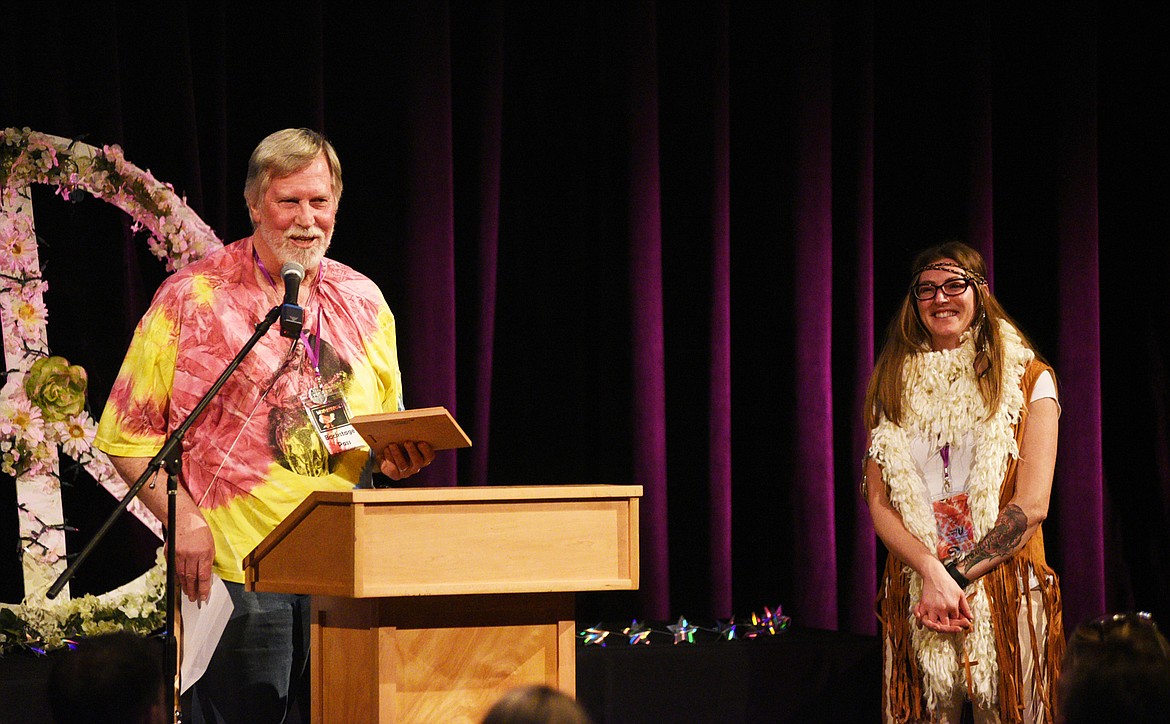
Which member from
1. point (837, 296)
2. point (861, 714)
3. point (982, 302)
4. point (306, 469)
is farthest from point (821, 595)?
point (306, 469)

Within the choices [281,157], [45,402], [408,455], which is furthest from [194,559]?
[45,402]

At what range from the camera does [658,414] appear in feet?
14.9

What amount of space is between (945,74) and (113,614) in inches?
132

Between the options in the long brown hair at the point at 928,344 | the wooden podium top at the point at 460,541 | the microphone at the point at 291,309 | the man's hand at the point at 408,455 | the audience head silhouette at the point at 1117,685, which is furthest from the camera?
the long brown hair at the point at 928,344

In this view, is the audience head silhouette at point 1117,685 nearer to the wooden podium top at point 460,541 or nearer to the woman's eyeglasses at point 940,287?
the wooden podium top at point 460,541

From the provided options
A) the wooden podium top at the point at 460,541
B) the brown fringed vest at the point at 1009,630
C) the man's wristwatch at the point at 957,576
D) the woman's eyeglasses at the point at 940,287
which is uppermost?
the woman's eyeglasses at the point at 940,287

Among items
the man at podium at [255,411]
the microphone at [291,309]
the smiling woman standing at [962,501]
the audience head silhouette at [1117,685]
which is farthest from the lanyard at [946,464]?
the microphone at [291,309]

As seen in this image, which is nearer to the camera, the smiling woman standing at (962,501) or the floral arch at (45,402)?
the smiling woman standing at (962,501)

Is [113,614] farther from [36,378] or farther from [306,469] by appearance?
[306,469]

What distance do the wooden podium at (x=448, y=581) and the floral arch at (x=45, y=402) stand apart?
1.49 metres

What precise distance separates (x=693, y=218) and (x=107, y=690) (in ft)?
10.4

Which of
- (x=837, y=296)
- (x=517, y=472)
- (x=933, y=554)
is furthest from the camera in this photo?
(x=837, y=296)

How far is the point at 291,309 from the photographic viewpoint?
267cm

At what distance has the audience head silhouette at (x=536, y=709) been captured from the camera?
160 centimetres
